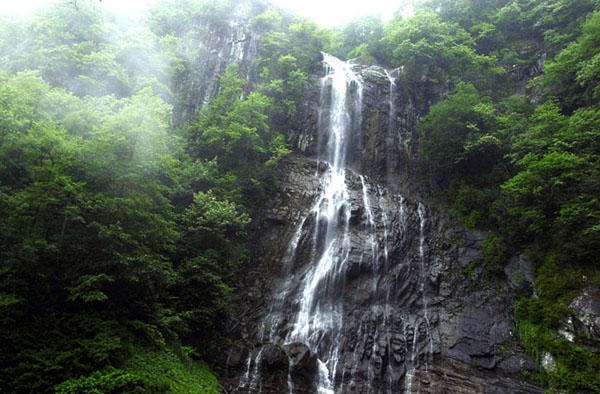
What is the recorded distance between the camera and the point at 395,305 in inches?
527

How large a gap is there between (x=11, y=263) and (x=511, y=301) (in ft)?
50.4

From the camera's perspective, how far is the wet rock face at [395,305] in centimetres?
1098

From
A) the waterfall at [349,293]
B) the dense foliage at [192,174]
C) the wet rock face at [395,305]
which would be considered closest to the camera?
the dense foliage at [192,174]

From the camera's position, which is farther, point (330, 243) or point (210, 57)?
point (210, 57)

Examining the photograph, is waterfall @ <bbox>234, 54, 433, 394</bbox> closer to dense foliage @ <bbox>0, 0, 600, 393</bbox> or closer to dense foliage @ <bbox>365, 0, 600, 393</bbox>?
dense foliage @ <bbox>0, 0, 600, 393</bbox>

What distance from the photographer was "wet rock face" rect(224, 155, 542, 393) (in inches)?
432

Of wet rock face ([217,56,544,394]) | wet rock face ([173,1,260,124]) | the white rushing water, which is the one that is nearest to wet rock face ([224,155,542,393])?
wet rock face ([217,56,544,394])

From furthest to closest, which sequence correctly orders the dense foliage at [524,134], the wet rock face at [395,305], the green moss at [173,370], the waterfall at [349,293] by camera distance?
the waterfall at [349,293] < the wet rock face at [395,305] < the dense foliage at [524,134] < the green moss at [173,370]

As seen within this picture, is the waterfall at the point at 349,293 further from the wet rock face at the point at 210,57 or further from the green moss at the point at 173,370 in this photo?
the wet rock face at the point at 210,57

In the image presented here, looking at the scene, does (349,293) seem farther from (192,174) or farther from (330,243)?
(192,174)

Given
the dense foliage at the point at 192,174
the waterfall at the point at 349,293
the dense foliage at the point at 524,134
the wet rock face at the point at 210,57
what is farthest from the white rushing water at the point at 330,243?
the wet rock face at the point at 210,57

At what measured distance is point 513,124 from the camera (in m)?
15.3

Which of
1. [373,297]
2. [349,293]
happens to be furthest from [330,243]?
[373,297]

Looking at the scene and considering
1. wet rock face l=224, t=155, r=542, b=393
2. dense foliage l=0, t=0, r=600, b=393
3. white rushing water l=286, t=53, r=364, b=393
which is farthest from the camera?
white rushing water l=286, t=53, r=364, b=393
